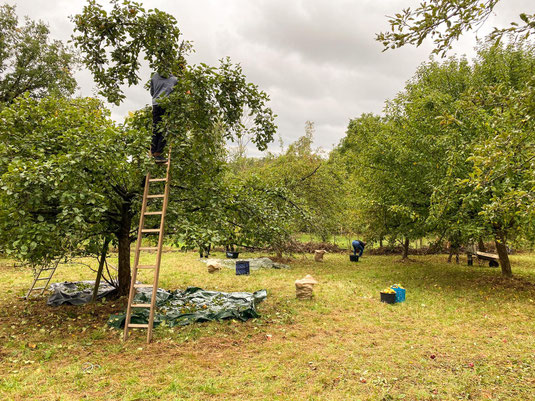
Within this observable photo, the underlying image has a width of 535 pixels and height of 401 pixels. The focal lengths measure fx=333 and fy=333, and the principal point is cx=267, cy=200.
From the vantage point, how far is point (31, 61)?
17562 millimetres

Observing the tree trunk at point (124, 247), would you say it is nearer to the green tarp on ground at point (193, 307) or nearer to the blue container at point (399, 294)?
the green tarp on ground at point (193, 307)

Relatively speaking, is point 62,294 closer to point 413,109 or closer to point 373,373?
point 373,373

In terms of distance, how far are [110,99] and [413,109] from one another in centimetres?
972

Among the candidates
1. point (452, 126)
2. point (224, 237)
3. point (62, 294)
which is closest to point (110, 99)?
point (224, 237)

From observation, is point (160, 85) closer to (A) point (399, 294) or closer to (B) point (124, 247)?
(B) point (124, 247)

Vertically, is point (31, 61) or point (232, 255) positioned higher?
point (31, 61)

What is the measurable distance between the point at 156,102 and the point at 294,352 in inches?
193

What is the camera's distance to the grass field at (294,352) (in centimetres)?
403

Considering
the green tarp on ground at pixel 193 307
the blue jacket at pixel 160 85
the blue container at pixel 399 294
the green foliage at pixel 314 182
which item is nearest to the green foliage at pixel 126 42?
the blue jacket at pixel 160 85

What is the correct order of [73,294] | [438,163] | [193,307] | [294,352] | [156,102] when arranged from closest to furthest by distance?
[294,352], [156,102], [193,307], [73,294], [438,163]

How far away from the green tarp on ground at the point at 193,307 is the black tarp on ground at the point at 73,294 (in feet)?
3.89

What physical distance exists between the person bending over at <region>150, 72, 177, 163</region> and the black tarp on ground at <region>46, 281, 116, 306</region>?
4.26 meters

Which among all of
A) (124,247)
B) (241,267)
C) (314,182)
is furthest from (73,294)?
(314,182)

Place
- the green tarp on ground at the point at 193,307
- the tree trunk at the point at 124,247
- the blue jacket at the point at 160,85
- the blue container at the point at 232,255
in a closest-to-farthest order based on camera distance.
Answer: the blue jacket at the point at 160,85
the green tarp on ground at the point at 193,307
the tree trunk at the point at 124,247
the blue container at the point at 232,255
